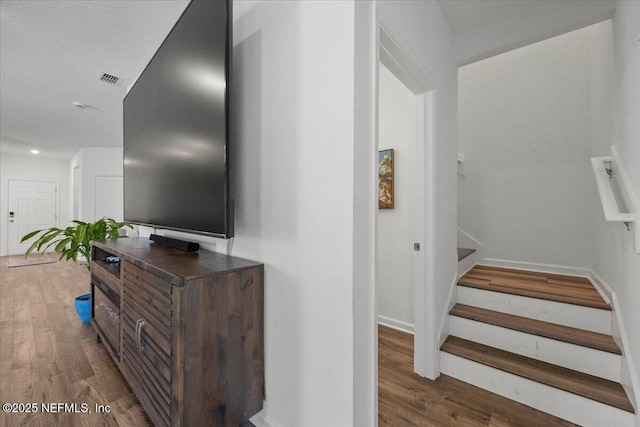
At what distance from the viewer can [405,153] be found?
2.54m

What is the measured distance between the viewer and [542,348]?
175 cm

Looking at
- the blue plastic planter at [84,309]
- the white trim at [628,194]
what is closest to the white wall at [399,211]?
the white trim at [628,194]

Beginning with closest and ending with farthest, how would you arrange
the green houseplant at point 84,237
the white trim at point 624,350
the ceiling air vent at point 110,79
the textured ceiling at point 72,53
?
the white trim at point 624,350 < the textured ceiling at point 72,53 < the green houseplant at point 84,237 < the ceiling air vent at point 110,79

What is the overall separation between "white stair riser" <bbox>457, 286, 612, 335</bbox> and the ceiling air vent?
3913mm

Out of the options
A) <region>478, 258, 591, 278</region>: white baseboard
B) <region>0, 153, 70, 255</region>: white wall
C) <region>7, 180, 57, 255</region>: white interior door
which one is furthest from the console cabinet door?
<region>0, 153, 70, 255</region>: white wall

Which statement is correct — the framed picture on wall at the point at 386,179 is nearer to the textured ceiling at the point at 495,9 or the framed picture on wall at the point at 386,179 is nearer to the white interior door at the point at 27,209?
the textured ceiling at the point at 495,9

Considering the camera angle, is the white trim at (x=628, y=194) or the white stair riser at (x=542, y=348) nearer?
the white trim at (x=628, y=194)

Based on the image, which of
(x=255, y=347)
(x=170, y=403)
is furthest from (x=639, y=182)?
(x=170, y=403)

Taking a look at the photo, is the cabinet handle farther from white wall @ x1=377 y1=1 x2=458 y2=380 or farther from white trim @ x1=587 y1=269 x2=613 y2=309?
white trim @ x1=587 y1=269 x2=613 y2=309

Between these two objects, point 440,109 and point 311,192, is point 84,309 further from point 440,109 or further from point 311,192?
point 440,109

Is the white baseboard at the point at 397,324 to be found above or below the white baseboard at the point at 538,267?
below

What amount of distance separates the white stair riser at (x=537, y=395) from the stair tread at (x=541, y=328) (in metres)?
0.33

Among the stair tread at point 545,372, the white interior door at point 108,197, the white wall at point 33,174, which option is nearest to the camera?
the stair tread at point 545,372

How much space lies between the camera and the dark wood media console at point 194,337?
1.02 meters
